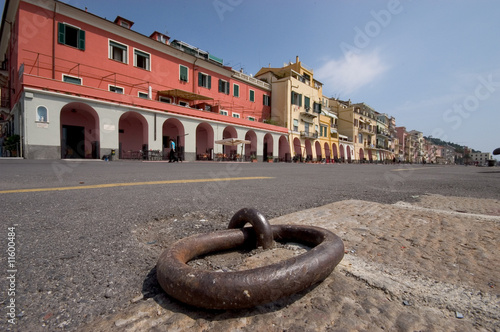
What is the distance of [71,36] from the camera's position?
1708 cm

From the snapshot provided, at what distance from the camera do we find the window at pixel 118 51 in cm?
1889

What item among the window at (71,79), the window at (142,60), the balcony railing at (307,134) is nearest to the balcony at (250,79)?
the balcony railing at (307,134)

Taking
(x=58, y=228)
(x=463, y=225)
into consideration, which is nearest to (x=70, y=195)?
(x=58, y=228)

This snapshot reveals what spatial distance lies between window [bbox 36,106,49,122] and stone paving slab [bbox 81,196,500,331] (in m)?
16.9

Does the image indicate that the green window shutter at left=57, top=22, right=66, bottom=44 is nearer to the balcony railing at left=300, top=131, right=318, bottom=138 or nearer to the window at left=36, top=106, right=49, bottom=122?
the window at left=36, top=106, right=49, bottom=122

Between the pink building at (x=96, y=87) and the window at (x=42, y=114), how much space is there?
4 centimetres

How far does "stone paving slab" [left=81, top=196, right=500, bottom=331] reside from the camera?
2.69ft

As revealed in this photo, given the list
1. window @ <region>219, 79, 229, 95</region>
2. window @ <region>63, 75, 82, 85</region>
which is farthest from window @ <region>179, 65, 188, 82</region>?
window @ <region>63, 75, 82, 85</region>

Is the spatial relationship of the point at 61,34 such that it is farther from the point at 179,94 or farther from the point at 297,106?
the point at 297,106

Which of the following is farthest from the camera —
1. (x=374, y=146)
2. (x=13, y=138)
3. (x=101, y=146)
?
(x=374, y=146)

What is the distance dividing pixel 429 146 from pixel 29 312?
127921 mm

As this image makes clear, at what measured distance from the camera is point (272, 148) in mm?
28953

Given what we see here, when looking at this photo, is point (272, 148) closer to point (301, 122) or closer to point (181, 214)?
point (301, 122)

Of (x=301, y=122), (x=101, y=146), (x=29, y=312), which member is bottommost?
(x=29, y=312)
